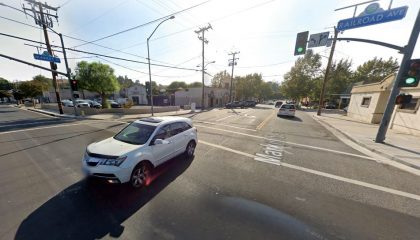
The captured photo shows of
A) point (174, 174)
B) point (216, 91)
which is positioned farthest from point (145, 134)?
point (216, 91)

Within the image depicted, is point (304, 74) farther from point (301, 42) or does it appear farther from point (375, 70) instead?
point (301, 42)

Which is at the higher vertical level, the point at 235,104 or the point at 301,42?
the point at 301,42

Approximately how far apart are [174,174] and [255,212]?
8.50 feet

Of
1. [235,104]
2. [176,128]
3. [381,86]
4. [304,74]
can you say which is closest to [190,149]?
[176,128]

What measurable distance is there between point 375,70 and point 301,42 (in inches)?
2002

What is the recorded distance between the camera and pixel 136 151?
429 cm

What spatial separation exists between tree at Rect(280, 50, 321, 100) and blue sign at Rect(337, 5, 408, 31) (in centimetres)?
3681

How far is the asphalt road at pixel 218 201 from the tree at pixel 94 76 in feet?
70.8

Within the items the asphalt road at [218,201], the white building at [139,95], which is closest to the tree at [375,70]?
the asphalt road at [218,201]

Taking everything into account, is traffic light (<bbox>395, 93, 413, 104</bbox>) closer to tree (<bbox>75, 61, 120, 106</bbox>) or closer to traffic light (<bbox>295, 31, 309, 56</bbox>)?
traffic light (<bbox>295, 31, 309, 56</bbox>)

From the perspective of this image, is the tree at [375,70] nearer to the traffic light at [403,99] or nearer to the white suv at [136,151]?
the traffic light at [403,99]

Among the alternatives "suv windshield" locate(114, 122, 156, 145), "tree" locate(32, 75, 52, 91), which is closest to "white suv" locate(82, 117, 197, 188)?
"suv windshield" locate(114, 122, 156, 145)

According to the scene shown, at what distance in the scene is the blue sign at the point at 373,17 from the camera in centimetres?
716

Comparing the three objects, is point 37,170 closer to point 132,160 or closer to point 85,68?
point 132,160
